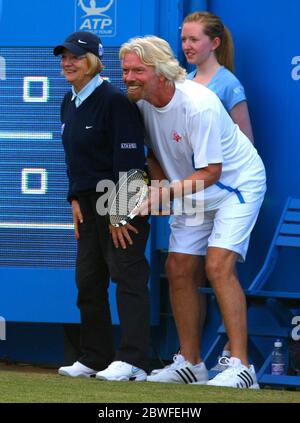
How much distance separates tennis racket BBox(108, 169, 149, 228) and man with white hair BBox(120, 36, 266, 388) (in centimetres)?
8

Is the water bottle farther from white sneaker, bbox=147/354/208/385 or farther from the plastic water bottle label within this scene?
white sneaker, bbox=147/354/208/385

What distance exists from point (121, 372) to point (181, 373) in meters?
0.44

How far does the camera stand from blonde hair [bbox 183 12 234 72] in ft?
22.2

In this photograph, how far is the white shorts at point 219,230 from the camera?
6.25 m

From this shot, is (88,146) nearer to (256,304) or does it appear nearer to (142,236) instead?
(142,236)

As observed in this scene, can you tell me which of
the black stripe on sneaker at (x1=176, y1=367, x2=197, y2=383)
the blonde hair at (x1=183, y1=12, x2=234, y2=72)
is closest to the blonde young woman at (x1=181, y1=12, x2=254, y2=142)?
the blonde hair at (x1=183, y1=12, x2=234, y2=72)

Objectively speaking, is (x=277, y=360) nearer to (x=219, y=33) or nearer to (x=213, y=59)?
(x=213, y=59)

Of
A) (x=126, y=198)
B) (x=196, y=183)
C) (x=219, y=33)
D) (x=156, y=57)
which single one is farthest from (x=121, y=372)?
(x=219, y=33)

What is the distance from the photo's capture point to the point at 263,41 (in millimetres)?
7035

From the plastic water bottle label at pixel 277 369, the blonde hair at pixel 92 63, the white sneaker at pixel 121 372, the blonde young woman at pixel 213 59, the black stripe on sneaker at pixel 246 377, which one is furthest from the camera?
the blonde young woman at pixel 213 59

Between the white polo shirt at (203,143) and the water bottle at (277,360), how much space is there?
2.81 feet

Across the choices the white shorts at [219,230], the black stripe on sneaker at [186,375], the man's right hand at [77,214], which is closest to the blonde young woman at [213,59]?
the white shorts at [219,230]

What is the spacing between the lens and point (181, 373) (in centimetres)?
632

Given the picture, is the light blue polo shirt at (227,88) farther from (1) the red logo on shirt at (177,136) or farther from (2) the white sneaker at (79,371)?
(2) the white sneaker at (79,371)
